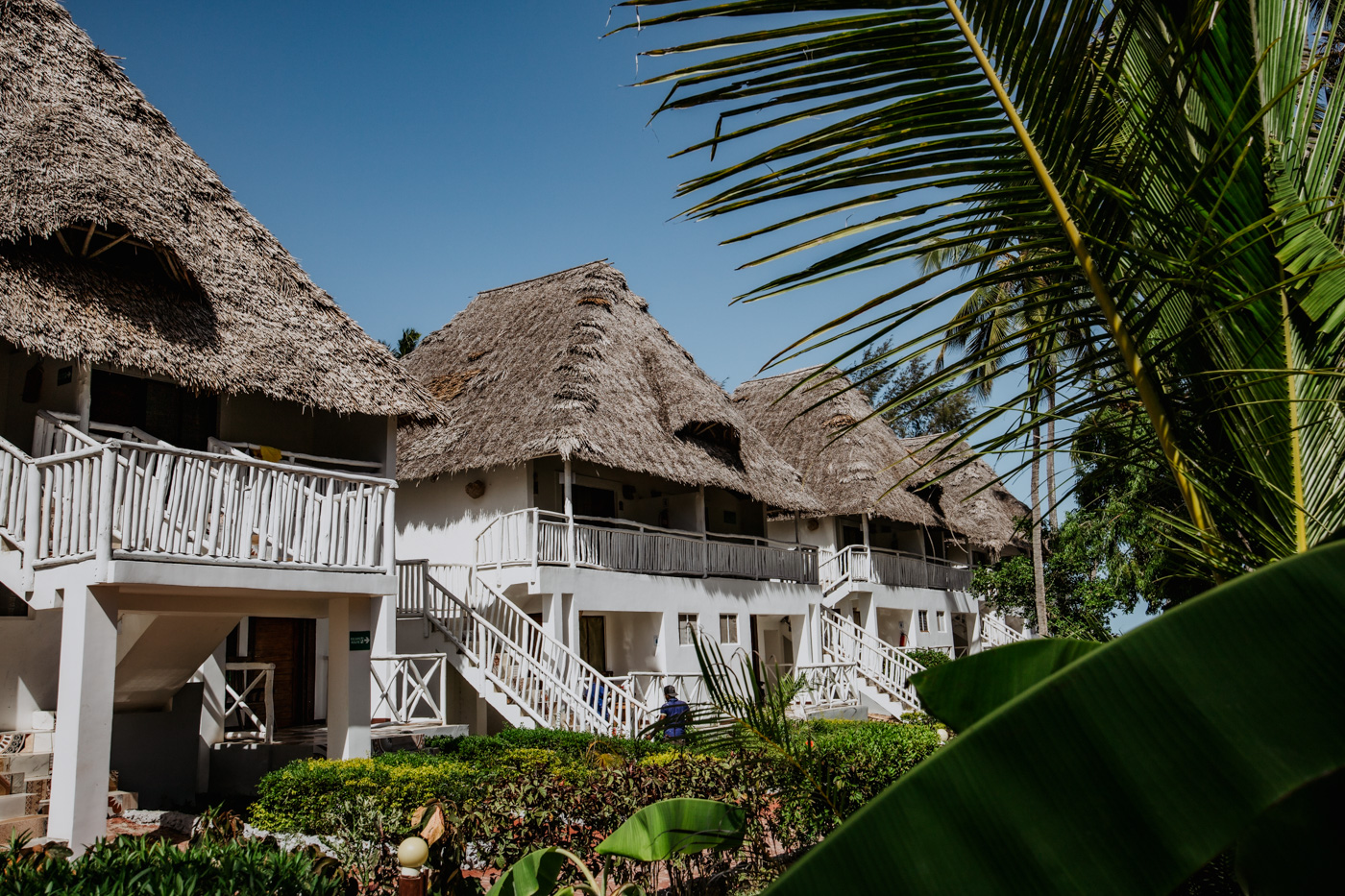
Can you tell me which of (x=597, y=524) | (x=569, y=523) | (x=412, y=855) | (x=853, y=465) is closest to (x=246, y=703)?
(x=569, y=523)

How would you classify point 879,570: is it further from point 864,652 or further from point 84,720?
point 84,720

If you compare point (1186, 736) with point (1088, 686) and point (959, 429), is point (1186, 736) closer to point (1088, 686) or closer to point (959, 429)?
point (1088, 686)

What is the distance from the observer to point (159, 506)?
8773mm

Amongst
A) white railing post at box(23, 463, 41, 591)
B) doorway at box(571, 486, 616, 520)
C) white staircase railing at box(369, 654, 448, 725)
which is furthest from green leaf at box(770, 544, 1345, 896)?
doorway at box(571, 486, 616, 520)

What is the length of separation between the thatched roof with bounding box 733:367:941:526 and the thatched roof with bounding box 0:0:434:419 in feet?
53.2

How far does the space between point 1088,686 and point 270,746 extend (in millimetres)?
12801

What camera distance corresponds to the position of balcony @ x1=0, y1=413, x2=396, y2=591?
8555 millimetres

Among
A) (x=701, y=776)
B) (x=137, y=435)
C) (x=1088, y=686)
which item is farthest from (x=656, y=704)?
(x=1088, y=686)

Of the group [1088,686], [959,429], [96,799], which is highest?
[959,429]

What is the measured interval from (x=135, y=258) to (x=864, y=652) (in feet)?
61.9

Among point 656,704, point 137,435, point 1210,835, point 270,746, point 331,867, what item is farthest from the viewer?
point 656,704

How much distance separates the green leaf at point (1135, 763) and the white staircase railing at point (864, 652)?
22.5m

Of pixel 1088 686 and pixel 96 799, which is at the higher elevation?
pixel 1088 686

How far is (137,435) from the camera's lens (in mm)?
11188
